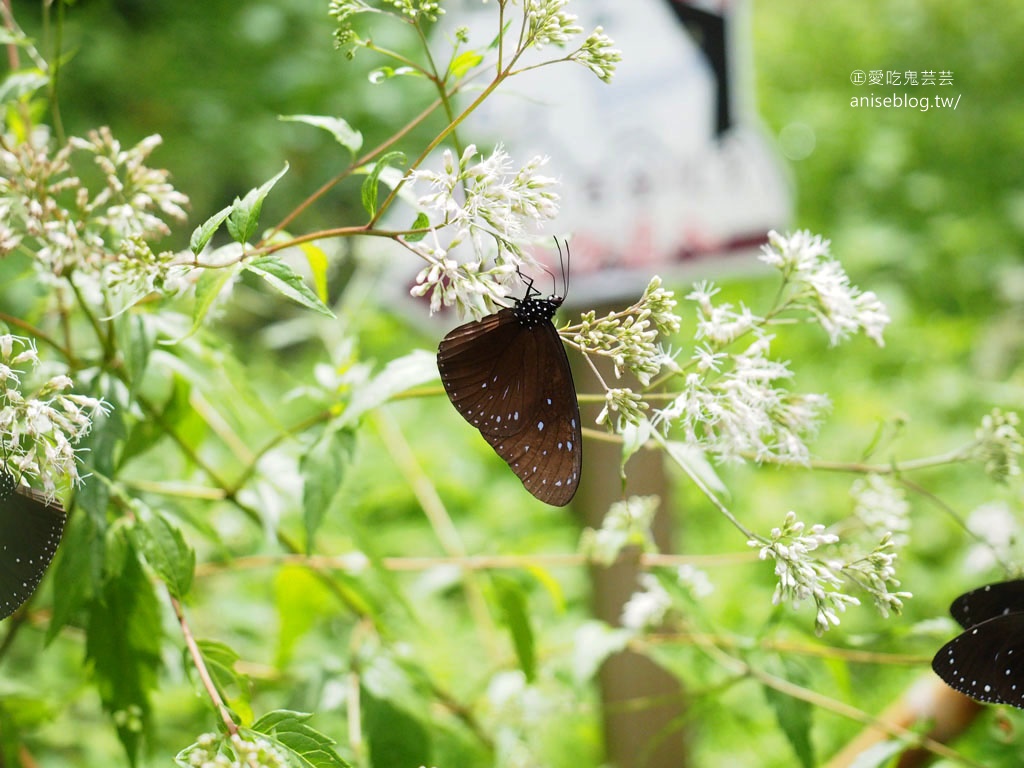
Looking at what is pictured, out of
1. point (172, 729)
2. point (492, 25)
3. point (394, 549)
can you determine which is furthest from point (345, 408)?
point (394, 549)

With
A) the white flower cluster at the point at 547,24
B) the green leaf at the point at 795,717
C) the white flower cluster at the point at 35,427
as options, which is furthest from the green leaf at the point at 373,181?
the green leaf at the point at 795,717

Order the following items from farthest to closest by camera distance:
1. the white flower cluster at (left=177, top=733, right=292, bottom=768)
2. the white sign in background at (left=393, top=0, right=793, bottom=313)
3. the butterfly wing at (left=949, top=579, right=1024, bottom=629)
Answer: the white sign in background at (left=393, top=0, right=793, bottom=313) < the butterfly wing at (left=949, top=579, right=1024, bottom=629) < the white flower cluster at (left=177, top=733, right=292, bottom=768)

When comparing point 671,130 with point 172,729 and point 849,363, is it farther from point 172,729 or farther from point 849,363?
point 849,363

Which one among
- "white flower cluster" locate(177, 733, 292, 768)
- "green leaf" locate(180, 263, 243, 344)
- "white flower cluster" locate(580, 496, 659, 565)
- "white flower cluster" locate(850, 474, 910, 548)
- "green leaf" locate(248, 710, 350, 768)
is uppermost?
"green leaf" locate(180, 263, 243, 344)

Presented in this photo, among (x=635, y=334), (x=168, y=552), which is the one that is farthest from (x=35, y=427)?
(x=635, y=334)

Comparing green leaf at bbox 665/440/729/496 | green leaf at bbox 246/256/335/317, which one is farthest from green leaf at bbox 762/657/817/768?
green leaf at bbox 246/256/335/317

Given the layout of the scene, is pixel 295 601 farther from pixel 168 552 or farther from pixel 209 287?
pixel 209 287

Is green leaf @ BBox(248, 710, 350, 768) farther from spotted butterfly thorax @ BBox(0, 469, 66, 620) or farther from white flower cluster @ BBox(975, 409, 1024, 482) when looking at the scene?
white flower cluster @ BBox(975, 409, 1024, 482)
